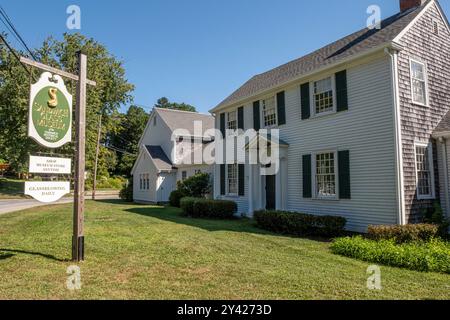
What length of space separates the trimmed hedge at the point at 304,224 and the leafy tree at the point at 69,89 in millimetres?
18480

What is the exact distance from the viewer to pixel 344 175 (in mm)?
11000

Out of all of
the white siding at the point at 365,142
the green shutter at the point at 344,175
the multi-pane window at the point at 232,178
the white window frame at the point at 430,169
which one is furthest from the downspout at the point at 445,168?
the multi-pane window at the point at 232,178

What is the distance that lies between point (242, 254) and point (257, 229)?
13.3 feet

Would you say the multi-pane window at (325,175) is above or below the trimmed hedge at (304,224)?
above

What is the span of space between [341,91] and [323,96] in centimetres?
92

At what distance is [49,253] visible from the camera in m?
7.43

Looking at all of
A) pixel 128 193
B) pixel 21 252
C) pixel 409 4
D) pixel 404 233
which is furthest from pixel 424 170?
pixel 128 193

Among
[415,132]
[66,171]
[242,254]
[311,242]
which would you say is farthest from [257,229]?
[66,171]

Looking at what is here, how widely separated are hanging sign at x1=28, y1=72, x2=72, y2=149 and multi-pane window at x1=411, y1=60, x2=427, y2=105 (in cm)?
1016

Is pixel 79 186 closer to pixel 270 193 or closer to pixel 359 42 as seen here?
pixel 270 193

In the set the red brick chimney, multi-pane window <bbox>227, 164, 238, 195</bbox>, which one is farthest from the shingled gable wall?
multi-pane window <bbox>227, 164, 238, 195</bbox>

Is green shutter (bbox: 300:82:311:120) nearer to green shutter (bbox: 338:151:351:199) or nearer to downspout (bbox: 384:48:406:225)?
green shutter (bbox: 338:151:351:199)

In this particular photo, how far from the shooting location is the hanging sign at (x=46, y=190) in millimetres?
6128

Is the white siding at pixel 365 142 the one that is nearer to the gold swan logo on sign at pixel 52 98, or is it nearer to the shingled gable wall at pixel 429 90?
the shingled gable wall at pixel 429 90
